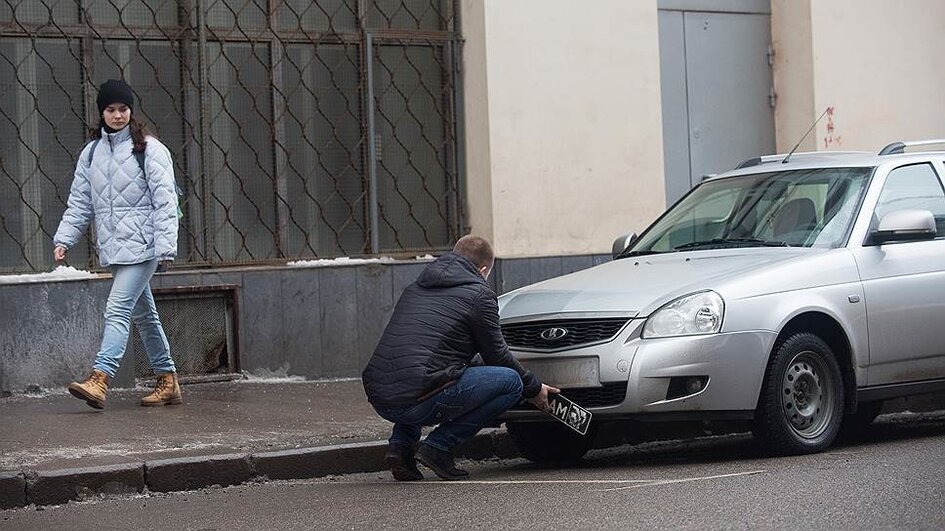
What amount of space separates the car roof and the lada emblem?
6.95 ft

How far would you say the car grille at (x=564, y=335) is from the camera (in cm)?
814

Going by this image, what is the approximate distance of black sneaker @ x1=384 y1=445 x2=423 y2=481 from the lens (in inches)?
323

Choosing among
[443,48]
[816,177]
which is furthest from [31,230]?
[816,177]

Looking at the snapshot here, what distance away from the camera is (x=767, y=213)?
9.25 meters

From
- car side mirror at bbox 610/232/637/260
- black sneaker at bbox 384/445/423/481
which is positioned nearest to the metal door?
car side mirror at bbox 610/232/637/260

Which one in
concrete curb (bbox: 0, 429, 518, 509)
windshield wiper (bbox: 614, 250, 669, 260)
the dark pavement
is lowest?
concrete curb (bbox: 0, 429, 518, 509)

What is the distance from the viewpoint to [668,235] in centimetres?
970

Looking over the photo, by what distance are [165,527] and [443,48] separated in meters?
6.84

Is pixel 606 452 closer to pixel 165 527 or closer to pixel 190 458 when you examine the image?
pixel 190 458

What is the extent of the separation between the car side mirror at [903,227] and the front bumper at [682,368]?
1148mm

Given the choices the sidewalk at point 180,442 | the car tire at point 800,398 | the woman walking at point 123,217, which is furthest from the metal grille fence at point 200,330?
the car tire at point 800,398

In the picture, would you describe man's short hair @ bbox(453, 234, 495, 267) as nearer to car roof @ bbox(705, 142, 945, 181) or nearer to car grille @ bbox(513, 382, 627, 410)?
car grille @ bbox(513, 382, 627, 410)

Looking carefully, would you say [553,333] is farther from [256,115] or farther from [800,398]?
[256,115]

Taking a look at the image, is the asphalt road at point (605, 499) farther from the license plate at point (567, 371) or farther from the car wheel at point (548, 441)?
the license plate at point (567, 371)
